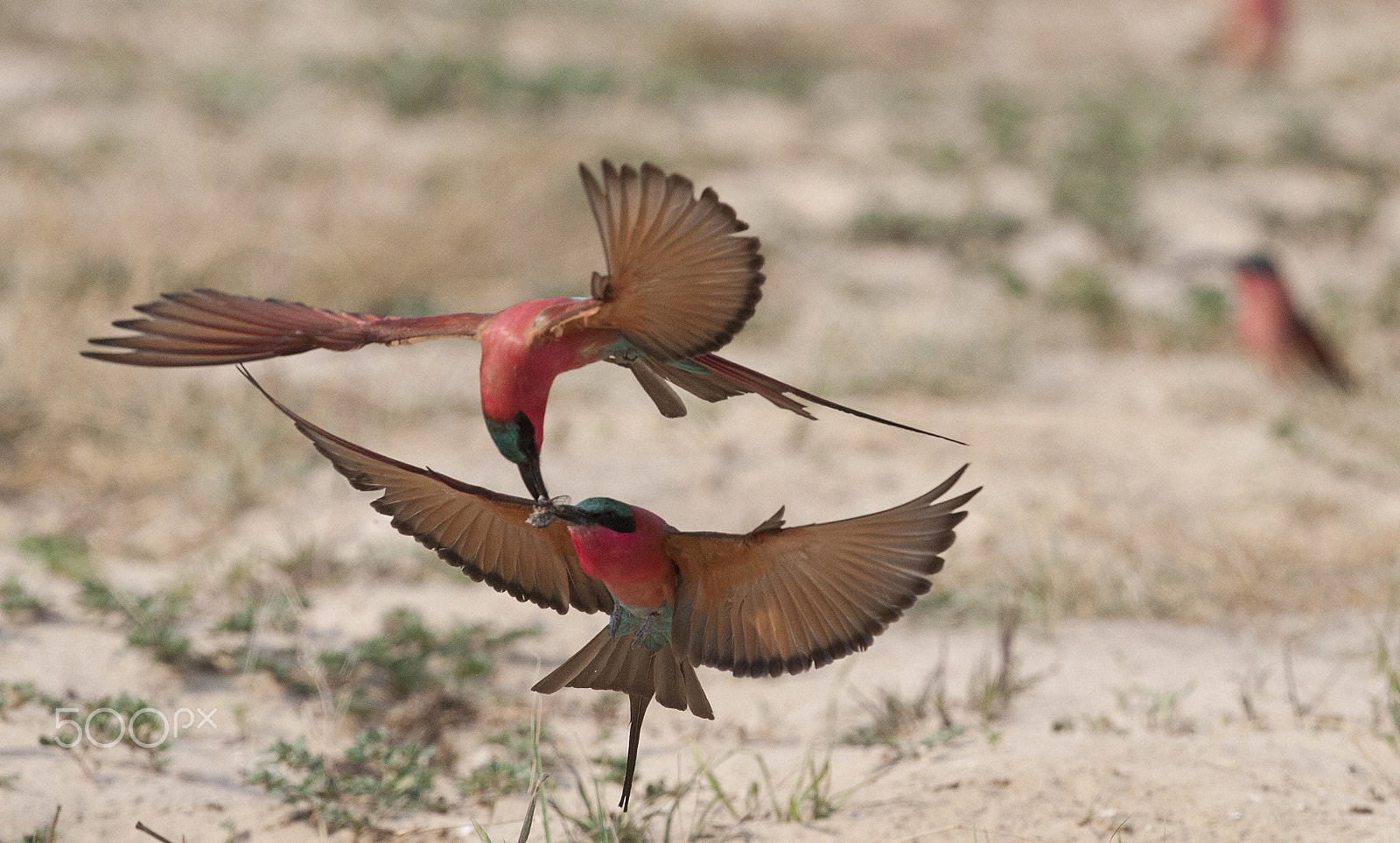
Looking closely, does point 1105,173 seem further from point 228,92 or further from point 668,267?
point 668,267

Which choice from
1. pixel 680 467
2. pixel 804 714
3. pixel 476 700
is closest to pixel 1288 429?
pixel 680 467

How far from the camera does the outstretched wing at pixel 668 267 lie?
1071mm

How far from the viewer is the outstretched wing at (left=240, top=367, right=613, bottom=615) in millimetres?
1435

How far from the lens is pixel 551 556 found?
4.91 ft

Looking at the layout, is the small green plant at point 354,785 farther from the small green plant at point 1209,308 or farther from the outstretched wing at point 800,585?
the small green plant at point 1209,308

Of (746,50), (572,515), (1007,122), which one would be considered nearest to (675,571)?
(572,515)

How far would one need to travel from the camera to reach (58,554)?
293 cm

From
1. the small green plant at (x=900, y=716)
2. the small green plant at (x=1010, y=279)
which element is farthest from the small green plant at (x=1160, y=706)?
the small green plant at (x=1010, y=279)

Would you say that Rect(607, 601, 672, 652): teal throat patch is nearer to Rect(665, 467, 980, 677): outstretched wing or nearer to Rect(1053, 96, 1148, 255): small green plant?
Rect(665, 467, 980, 677): outstretched wing

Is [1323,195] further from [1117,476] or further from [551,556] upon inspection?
[551,556]

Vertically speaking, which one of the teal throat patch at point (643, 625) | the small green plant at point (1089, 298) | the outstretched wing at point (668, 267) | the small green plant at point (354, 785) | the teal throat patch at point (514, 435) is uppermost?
the small green plant at point (1089, 298)

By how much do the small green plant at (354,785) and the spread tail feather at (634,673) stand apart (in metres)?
0.65

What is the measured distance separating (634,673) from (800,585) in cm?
24

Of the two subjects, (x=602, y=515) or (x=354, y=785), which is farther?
(x=354, y=785)
